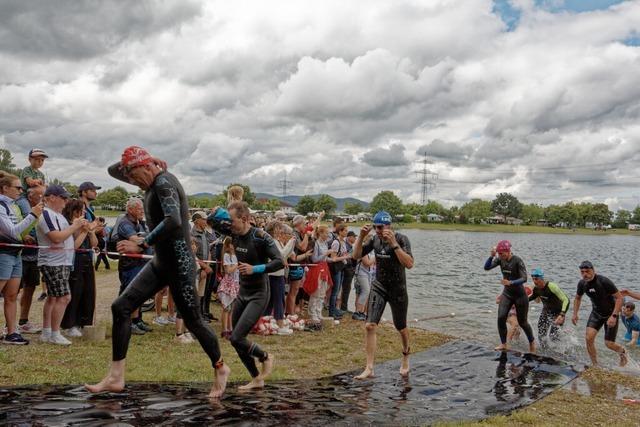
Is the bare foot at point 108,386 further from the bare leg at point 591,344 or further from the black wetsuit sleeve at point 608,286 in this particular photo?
the black wetsuit sleeve at point 608,286

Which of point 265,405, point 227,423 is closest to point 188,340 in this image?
point 265,405

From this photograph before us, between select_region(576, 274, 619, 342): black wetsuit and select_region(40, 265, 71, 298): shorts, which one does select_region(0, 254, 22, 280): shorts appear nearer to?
select_region(40, 265, 71, 298): shorts

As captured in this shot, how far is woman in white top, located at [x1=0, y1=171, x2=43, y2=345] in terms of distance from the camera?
289 inches

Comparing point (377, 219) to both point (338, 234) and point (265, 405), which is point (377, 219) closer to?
point (265, 405)

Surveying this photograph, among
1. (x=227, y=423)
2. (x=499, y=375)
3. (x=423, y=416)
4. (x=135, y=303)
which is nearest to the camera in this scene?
(x=227, y=423)

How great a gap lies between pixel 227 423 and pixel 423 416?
Result: 2535mm

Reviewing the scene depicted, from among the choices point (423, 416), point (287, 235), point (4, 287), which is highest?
point (287, 235)

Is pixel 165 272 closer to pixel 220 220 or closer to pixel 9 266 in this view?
pixel 220 220

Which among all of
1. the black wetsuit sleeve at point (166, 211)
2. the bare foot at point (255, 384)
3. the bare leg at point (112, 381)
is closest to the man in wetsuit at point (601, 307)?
the bare foot at point (255, 384)

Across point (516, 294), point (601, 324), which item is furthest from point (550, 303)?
point (516, 294)

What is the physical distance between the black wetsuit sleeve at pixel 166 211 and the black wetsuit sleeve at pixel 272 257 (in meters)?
1.61

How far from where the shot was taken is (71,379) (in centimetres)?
618

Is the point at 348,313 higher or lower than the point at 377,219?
lower

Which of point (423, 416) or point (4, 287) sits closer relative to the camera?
point (423, 416)
